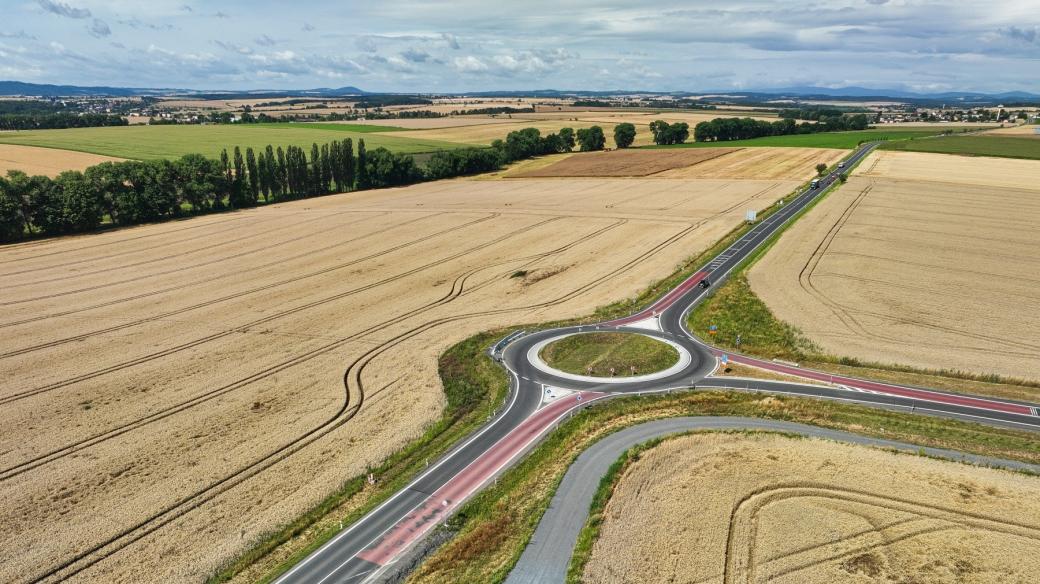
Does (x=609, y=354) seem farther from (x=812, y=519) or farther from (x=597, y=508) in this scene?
(x=812, y=519)

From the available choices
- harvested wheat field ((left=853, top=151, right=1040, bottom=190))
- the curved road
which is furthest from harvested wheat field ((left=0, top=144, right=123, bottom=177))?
harvested wheat field ((left=853, top=151, right=1040, bottom=190))

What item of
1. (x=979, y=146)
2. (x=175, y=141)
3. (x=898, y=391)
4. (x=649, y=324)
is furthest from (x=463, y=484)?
(x=979, y=146)

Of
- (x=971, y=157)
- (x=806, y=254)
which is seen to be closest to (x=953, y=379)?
(x=806, y=254)

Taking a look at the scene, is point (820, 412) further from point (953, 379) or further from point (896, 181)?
point (896, 181)

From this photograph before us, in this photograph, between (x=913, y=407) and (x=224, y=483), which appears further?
(x=913, y=407)

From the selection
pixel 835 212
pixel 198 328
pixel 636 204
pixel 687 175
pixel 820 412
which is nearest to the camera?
pixel 820 412

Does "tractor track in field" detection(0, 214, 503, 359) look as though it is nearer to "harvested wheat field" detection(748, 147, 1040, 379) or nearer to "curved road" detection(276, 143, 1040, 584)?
"curved road" detection(276, 143, 1040, 584)
